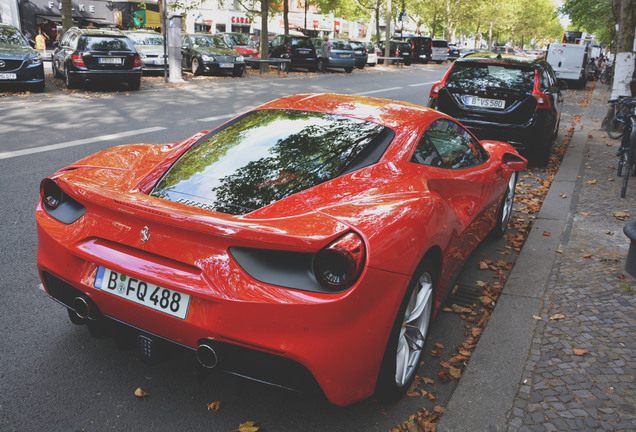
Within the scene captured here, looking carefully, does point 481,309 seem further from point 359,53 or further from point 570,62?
point 359,53

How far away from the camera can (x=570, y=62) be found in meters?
27.3

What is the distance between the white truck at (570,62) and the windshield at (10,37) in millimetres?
22863

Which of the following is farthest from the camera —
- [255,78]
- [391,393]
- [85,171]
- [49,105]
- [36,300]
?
[255,78]

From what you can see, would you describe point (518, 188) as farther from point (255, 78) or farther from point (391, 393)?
point (255, 78)

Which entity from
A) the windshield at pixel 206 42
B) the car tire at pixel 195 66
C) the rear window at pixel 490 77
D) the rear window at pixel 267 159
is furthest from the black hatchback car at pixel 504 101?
the windshield at pixel 206 42

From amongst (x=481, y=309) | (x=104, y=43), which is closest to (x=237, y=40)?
(x=104, y=43)

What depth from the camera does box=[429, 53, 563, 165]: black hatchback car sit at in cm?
797

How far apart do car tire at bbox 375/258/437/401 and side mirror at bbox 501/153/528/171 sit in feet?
6.30

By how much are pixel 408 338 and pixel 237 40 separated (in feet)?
90.4

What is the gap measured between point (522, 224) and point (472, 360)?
3.14 meters

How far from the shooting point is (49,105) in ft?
41.0

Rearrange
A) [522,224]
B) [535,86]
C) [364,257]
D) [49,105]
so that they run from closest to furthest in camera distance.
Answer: [364,257]
[522,224]
[535,86]
[49,105]

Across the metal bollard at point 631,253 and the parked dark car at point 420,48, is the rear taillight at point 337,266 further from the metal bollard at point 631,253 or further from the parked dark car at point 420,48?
the parked dark car at point 420,48

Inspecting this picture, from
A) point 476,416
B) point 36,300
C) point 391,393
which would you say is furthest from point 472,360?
point 36,300
